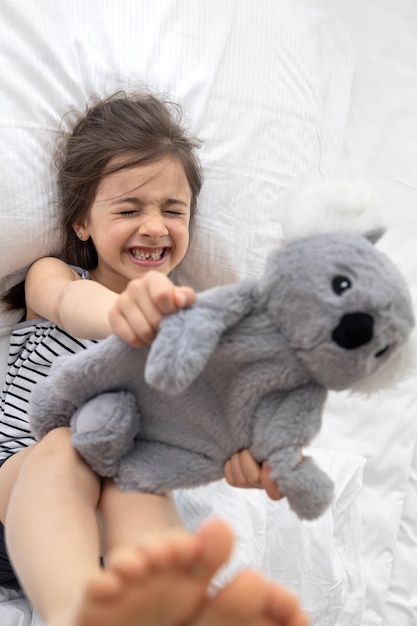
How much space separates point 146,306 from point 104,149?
1.44ft

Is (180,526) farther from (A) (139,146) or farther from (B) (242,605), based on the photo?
(A) (139,146)

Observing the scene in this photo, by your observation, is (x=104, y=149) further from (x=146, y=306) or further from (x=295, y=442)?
(x=295, y=442)

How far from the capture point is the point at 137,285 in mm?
619

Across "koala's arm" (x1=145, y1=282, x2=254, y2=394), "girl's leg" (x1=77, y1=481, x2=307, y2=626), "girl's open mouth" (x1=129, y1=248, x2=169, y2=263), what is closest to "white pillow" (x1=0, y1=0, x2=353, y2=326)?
"girl's open mouth" (x1=129, y1=248, x2=169, y2=263)

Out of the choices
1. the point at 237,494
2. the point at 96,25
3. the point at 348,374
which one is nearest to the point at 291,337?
the point at 348,374

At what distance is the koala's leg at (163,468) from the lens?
26.8 inches

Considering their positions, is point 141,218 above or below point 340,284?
below

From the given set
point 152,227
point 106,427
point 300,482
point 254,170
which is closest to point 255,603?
point 300,482

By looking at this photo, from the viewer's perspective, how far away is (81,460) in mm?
717

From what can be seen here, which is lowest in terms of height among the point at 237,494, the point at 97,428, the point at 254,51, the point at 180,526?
the point at 237,494

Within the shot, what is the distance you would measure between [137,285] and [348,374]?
0.19 meters

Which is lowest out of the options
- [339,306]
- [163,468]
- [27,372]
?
[27,372]

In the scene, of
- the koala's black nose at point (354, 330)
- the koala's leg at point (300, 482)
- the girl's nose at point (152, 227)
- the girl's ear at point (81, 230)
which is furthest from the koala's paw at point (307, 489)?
the girl's ear at point (81, 230)

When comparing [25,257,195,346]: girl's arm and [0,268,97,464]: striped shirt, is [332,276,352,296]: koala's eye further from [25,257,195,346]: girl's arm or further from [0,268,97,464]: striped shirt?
[0,268,97,464]: striped shirt
